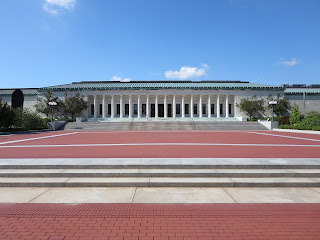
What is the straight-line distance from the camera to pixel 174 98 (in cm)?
5075

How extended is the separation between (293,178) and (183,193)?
407 centimetres

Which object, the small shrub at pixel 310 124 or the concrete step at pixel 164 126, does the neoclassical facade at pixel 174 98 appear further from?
the small shrub at pixel 310 124

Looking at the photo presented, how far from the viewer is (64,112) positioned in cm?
5041

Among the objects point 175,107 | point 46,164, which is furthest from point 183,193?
point 175,107

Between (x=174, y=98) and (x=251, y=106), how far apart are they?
19190 mm

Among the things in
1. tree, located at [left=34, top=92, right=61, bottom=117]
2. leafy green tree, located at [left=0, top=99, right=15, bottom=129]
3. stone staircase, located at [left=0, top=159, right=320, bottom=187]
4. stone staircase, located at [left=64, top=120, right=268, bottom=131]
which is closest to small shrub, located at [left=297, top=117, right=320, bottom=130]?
stone staircase, located at [left=64, top=120, right=268, bottom=131]

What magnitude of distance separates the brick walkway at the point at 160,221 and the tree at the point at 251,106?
155 feet

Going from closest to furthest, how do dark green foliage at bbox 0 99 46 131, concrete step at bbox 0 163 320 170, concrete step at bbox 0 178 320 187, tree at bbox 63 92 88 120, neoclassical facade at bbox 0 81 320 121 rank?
concrete step at bbox 0 178 320 187 → concrete step at bbox 0 163 320 170 → dark green foliage at bbox 0 99 46 131 → tree at bbox 63 92 88 120 → neoclassical facade at bbox 0 81 320 121

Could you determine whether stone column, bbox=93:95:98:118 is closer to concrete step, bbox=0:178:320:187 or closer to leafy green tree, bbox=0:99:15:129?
leafy green tree, bbox=0:99:15:129

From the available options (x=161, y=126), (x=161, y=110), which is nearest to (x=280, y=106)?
(x=161, y=110)

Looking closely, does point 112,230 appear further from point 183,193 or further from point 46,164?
point 46,164

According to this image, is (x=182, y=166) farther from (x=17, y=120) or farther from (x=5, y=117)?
(x=17, y=120)

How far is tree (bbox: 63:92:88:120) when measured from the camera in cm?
4838

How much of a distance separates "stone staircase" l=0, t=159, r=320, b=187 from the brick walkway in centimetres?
131
